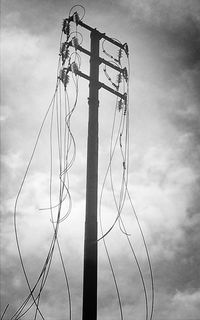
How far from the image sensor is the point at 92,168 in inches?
257

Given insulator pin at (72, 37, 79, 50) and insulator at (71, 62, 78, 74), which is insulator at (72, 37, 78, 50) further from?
insulator at (71, 62, 78, 74)

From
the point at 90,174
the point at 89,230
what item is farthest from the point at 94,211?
the point at 90,174

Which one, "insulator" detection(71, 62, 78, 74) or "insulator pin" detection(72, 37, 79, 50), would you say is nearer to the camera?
"insulator" detection(71, 62, 78, 74)

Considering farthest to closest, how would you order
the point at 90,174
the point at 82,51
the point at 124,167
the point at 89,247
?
the point at 124,167
the point at 82,51
the point at 90,174
the point at 89,247

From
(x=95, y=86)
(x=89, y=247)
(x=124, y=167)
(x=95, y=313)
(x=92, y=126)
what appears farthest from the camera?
Answer: (x=124, y=167)

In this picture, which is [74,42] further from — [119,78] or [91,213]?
[91,213]

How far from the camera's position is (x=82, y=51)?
8.10 m

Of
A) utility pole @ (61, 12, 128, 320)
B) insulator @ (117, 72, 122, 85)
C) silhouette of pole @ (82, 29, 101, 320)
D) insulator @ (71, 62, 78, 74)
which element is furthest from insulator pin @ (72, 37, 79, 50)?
insulator @ (117, 72, 122, 85)

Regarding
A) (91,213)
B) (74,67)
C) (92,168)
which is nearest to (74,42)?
(74,67)

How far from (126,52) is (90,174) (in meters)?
4.11

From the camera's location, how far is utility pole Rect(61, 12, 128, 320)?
5609mm

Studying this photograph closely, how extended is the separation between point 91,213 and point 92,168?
2.93 feet

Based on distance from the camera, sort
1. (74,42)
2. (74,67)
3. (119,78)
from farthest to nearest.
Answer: (119,78), (74,42), (74,67)

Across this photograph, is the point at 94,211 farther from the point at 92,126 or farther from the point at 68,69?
the point at 68,69
